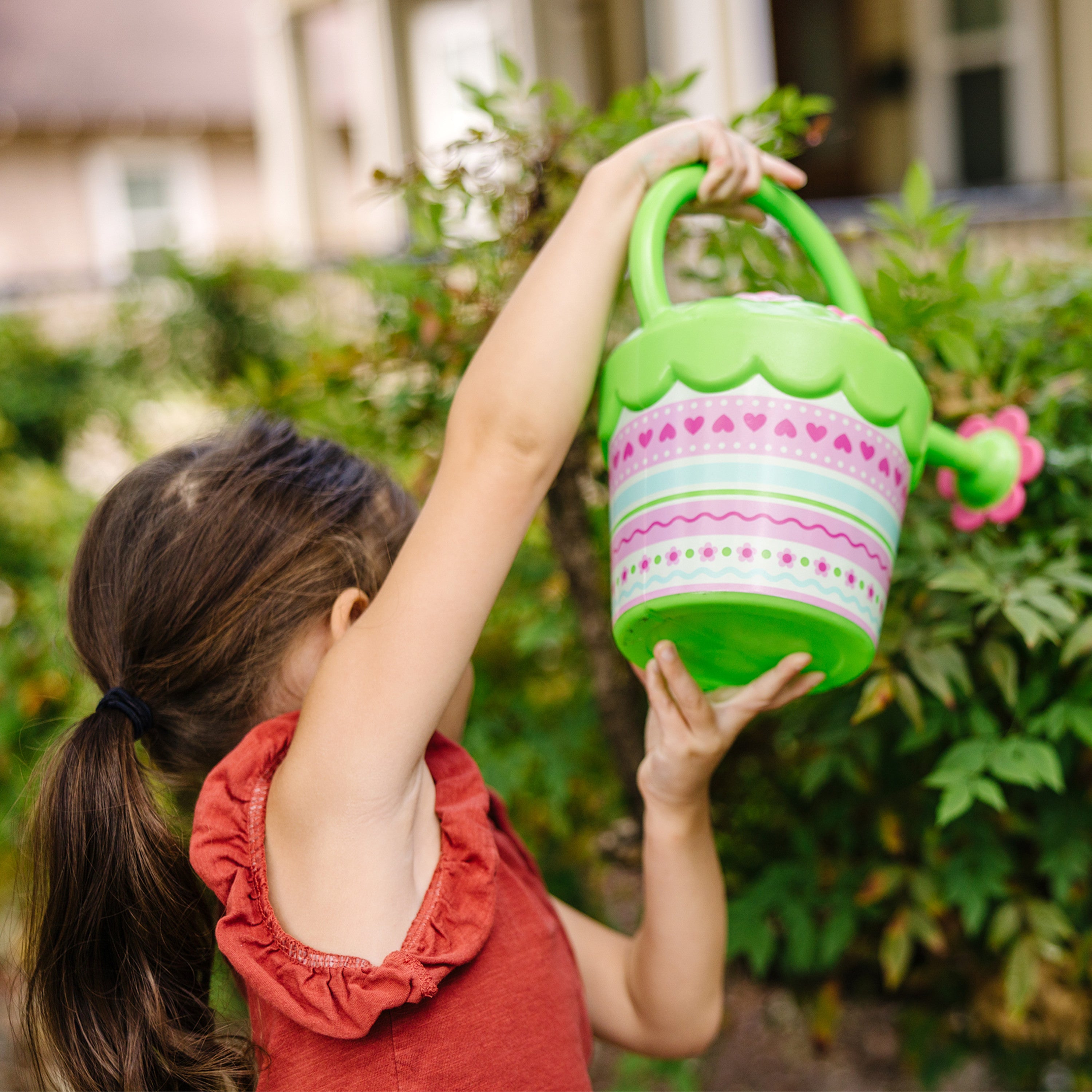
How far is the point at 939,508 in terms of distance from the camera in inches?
57.1

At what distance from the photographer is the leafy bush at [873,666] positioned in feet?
4.33

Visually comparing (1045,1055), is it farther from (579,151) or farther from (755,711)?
(579,151)

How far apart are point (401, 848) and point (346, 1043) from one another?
22 centimetres

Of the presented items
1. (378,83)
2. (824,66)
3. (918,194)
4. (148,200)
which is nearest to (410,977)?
(918,194)

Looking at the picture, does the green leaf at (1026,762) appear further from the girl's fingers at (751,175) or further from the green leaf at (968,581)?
the girl's fingers at (751,175)

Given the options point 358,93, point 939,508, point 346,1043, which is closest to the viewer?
point 346,1043

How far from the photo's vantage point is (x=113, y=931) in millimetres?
1145

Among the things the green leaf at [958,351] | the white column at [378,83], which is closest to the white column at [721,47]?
the white column at [378,83]

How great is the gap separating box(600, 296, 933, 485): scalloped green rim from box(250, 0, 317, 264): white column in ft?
31.9

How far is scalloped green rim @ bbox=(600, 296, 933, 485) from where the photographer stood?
2.92 ft

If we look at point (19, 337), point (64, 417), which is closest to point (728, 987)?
point (64, 417)

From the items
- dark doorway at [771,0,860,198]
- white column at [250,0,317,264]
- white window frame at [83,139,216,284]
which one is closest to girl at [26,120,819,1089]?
dark doorway at [771,0,860,198]

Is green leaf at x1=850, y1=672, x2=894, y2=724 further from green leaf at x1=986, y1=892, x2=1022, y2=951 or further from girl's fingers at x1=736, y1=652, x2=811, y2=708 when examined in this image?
green leaf at x1=986, y1=892, x2=1022, y2=951

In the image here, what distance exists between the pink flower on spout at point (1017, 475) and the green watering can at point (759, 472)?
0.78ft
